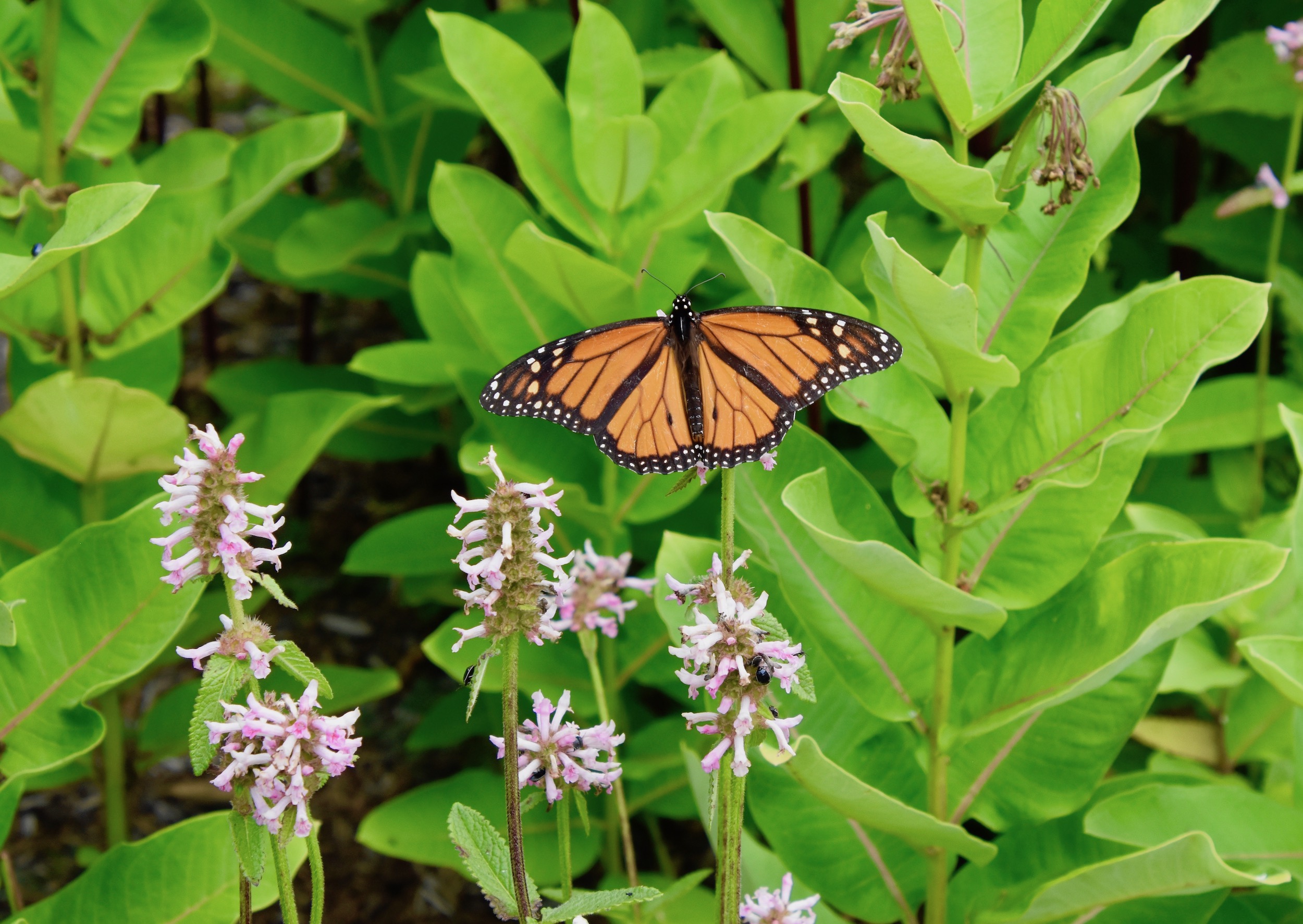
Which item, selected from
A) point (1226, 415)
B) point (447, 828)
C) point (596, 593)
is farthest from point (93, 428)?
point (1226, 415)

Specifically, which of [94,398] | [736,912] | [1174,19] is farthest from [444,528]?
[1174,19]

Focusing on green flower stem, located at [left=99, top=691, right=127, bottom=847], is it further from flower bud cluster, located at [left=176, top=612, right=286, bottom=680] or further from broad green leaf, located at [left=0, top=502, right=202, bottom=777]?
flower bud cluster, located at [left=176, top=612, right=286, bottom=680]

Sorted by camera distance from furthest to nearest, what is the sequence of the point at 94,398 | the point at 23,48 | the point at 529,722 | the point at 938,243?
1. the point at 938,243
2. the point at 23,48
3. the point at 94,398
4. the point at 529,722

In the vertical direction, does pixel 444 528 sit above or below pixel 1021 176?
below

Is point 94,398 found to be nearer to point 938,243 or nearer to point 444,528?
point 444,528

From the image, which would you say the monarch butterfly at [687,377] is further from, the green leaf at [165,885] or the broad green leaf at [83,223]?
the green leaf at [165,885]

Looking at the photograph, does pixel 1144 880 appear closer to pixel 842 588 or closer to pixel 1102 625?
pixel 1102 625
